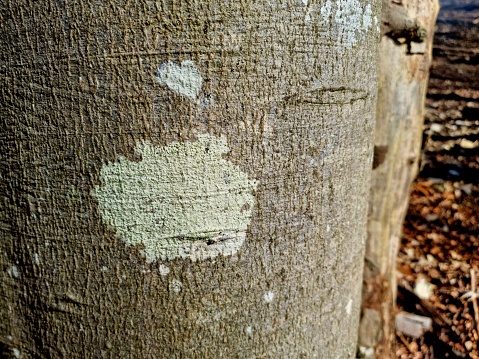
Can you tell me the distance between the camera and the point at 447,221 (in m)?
3.58

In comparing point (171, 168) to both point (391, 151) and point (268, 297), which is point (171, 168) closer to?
point (268, 297)

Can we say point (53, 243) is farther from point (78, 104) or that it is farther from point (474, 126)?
point (474, 126)

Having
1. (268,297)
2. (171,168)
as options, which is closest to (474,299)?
(268,297)

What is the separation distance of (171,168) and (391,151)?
1160mm

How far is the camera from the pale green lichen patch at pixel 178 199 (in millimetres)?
745

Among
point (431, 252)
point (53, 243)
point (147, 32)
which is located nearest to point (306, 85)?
point (147, 32)

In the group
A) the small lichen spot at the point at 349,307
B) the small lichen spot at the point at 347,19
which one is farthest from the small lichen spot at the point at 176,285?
the small lichen spot at the point at 347,19

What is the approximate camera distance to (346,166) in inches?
35.1

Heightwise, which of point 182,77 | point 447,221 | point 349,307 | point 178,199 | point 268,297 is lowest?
point 447,221

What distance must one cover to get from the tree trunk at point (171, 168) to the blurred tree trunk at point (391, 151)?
654 millimetres

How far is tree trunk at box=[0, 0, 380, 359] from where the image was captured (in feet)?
2.36

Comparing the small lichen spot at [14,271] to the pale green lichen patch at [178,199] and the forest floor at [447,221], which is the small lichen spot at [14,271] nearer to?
the pale green lichen patch at [178,199]

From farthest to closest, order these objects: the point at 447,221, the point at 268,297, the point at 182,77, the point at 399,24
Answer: the point at 447,221, the point at 399,24, the point at 268,297, the point at 182,77

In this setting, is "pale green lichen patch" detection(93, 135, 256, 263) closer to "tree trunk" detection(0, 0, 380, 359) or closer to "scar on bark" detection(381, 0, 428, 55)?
"tree trunk" detection(0, 0, 380, 359)
